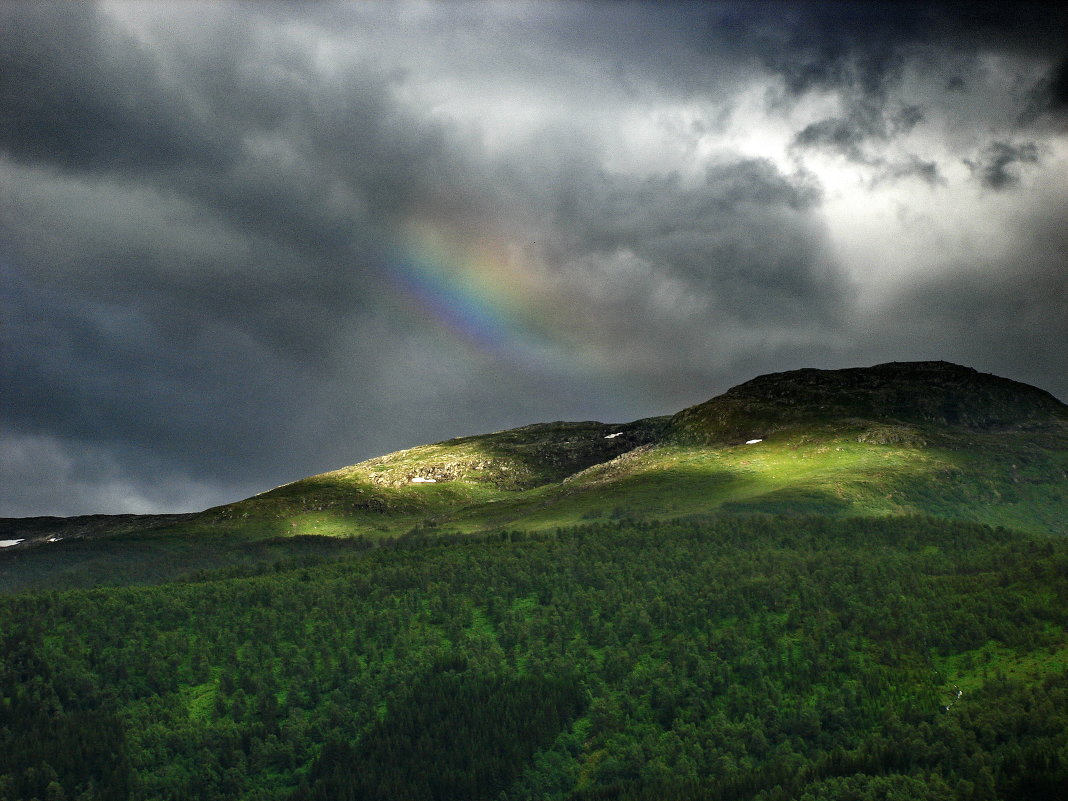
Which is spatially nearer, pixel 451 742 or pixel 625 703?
pixel 451 742

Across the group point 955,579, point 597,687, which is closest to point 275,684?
point 597,687

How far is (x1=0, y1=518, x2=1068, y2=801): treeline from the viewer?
143 metres

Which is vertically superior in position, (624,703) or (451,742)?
(624,703)

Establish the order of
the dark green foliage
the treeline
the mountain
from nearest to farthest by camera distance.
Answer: the mountain, the treeline, the dark green foliage

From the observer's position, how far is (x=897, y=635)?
16838 cm

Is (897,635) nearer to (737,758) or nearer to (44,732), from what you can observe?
(737,758)

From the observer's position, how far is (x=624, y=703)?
171 metres

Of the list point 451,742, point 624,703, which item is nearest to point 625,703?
point 624,703

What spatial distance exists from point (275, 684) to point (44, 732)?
41417 mm

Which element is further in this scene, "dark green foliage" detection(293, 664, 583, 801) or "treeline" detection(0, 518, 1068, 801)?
"dark green foliage" detection(293, 664, 583, 801)

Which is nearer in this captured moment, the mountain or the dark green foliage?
the mountain

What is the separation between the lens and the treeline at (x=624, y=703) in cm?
14325

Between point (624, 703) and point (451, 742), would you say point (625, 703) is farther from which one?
point (451, 742)

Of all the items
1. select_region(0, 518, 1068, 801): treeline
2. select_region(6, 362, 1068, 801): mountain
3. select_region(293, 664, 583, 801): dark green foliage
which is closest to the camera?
select_region(6, 362, 1068, 801): mountain
